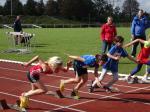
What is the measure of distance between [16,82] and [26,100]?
352 cm

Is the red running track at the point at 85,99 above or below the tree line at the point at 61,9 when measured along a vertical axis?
below

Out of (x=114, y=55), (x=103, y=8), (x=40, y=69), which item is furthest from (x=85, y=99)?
(x=103, y=8)

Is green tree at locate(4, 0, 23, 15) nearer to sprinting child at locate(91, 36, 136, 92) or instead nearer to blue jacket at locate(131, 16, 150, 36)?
blue jacket at locate(131, 16, 150, 36)

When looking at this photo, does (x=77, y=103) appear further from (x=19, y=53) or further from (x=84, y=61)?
(x=19, y=53)

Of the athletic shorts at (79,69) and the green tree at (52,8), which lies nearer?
the athletic shorts at (79,69)

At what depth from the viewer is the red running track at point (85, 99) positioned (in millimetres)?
9245

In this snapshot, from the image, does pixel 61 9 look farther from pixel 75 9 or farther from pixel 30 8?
pixel 30 8

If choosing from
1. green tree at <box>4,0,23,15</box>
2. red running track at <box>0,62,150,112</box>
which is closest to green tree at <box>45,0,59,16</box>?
green tree at <box>4,0,23,15</box>

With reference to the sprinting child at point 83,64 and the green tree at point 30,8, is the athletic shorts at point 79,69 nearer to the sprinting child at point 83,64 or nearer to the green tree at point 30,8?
the sprinting child at point 83,64

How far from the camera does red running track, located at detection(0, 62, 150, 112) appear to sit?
9245mm

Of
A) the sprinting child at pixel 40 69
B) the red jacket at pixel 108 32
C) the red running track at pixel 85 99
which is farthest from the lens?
the red jacket at pixel 108 32

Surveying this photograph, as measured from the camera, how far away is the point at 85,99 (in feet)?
33.3

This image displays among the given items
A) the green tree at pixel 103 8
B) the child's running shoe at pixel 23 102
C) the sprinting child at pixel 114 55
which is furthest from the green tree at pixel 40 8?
the child's running shoe at pixel 23 102

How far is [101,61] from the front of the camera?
9742 millimetres
